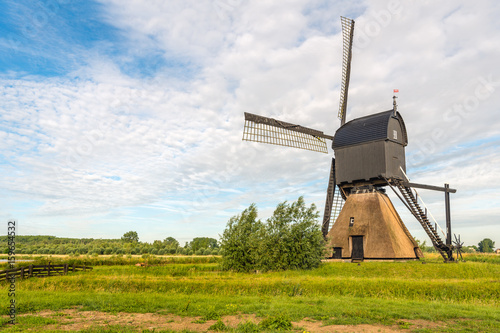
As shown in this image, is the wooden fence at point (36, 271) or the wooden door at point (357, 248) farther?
the wooden door at point (357, 248)

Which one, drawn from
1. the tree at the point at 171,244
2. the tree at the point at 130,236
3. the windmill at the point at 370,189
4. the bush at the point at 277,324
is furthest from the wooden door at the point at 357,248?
the tree at the point at 130,236

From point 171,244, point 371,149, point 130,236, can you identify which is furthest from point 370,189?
point 130,236

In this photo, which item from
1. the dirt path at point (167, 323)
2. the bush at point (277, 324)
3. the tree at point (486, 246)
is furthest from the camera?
the tree at point (486, 246)

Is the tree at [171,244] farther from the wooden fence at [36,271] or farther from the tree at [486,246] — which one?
the tree at [486,246]

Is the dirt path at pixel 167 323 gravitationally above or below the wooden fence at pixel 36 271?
above

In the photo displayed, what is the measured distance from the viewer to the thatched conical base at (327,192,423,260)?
31188 millimetres

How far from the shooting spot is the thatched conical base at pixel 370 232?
3119 cm

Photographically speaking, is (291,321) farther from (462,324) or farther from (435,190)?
(435,190)

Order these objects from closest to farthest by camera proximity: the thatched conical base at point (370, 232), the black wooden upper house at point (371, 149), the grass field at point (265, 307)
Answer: the grass field at point (265, 307) → the thatched conical base at point (370, 232) → the black wooden upper house at point (371, 149)

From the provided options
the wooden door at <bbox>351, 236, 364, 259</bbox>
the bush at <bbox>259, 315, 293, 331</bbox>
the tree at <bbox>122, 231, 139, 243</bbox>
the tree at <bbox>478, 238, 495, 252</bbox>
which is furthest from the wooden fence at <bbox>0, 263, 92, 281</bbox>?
the tree at <bbox>478, 238, 495, 252</bbox>

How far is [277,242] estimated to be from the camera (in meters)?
31.9

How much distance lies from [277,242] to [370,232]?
27.8ft

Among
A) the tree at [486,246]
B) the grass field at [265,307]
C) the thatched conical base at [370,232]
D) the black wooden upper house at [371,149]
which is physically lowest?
the tree at [486,246]

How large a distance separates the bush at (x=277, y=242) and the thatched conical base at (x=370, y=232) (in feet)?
9.17
